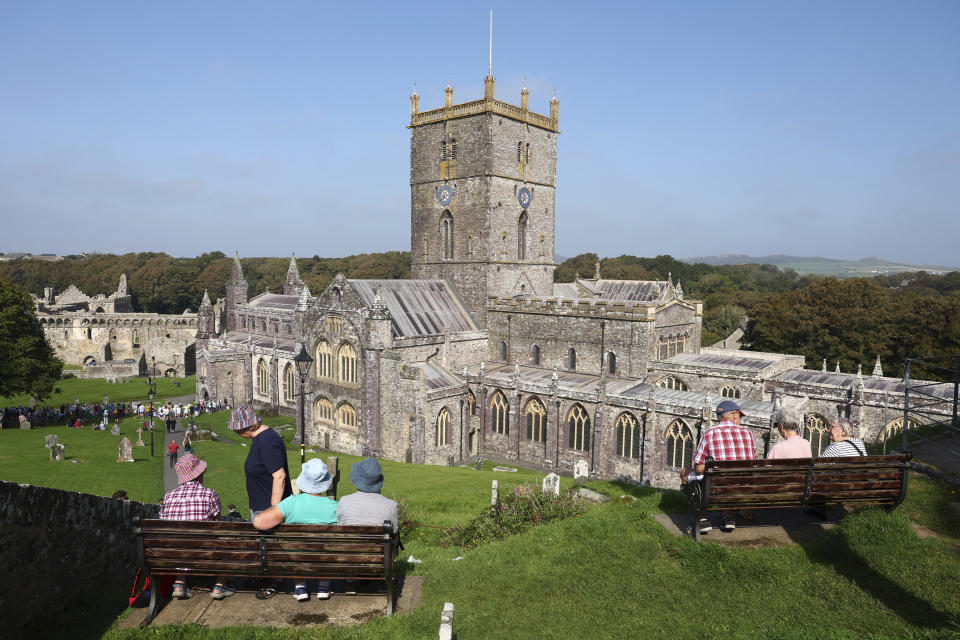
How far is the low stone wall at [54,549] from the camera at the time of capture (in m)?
7.12

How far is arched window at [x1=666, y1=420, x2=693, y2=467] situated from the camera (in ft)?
95.5

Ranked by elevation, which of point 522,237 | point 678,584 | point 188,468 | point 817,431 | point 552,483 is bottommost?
point 817,431

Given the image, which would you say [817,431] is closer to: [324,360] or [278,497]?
[324,360]

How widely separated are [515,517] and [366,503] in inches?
240

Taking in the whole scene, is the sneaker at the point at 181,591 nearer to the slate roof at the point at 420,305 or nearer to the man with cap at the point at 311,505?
the man with cap at the point at 311,505

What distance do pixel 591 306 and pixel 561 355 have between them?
3.71 m

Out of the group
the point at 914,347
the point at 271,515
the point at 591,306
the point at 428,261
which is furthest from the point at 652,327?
the point at 914,347

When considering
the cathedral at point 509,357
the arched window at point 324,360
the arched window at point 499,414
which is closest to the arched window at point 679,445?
the cathedral at point 509,357

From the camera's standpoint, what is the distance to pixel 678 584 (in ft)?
29.8

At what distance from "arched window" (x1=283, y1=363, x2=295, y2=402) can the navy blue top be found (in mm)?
39926

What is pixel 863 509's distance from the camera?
1018 cm

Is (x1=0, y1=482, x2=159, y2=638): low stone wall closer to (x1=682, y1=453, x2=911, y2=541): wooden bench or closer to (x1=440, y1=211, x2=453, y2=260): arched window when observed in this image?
(x1=682, y1=453, x2=911, y2=541): wooden bench

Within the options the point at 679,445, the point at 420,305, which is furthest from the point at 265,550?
the point at 420,305

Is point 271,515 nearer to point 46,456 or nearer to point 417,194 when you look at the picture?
point 46,456
